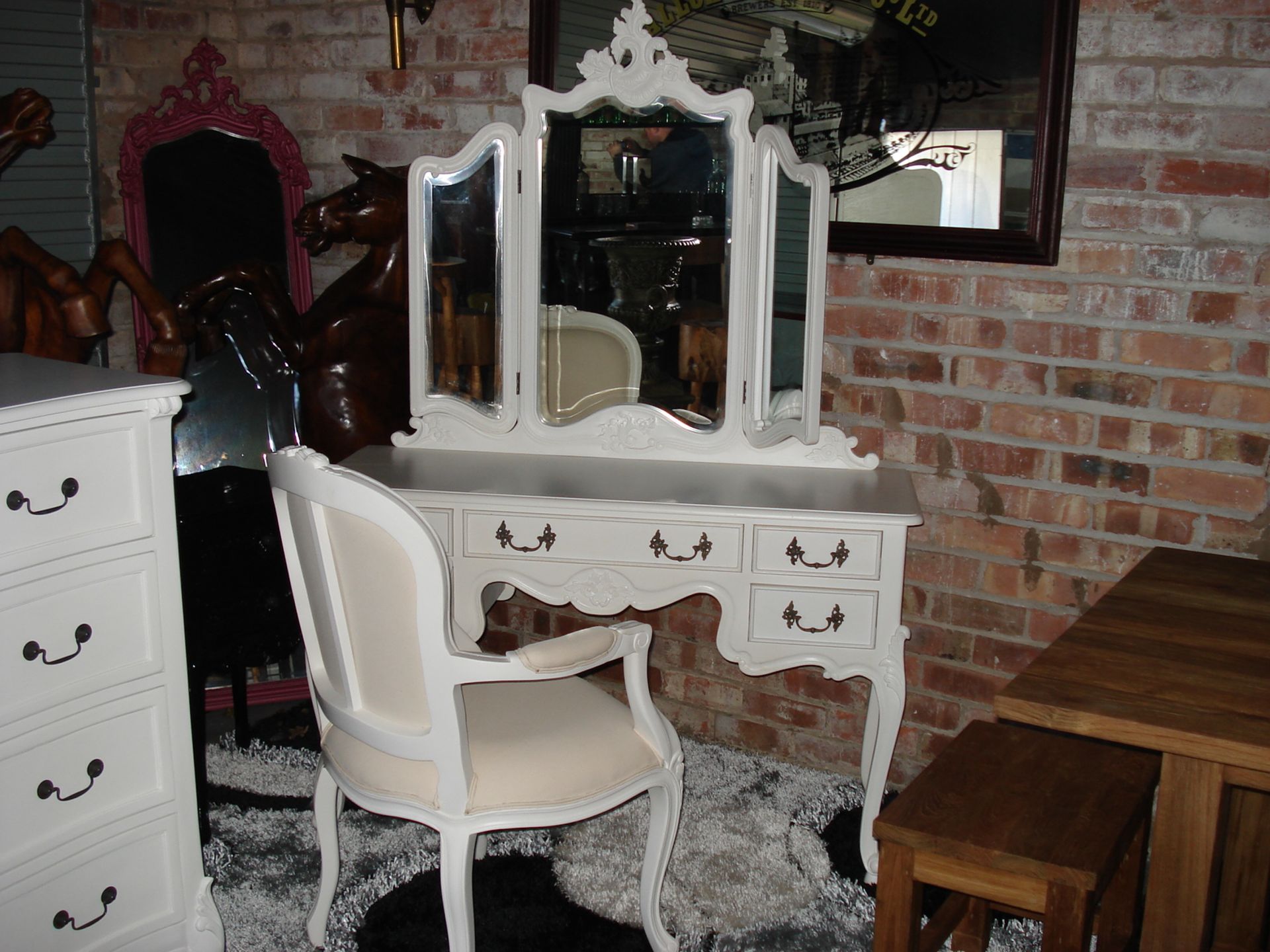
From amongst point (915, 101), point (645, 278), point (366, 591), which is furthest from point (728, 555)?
point (915, 101)

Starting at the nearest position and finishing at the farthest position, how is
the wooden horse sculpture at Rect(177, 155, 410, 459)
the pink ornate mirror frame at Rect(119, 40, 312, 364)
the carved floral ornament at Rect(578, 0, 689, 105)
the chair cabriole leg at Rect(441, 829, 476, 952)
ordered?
1. the chair cabriole leg at Rect(441, 829, 476, 952)
2. the carved floral ornament at Rect(578, 0, 689, 105)
3. the wooden horse sculpture at Rect(177, 155, 410, 459)
4. the pink ornate mirror frame at Rect(119, 40, 312, 364)

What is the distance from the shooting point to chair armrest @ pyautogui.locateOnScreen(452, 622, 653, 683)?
5.77 feet

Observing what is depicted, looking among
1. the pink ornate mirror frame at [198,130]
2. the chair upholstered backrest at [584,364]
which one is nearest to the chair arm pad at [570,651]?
the chair upholstered backrest at [584,364]

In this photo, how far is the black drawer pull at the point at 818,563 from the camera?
216cm

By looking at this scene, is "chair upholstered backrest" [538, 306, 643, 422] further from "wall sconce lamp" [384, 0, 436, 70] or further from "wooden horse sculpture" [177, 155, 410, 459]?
"wall sconce lamp" [384, 0, 436, 70]

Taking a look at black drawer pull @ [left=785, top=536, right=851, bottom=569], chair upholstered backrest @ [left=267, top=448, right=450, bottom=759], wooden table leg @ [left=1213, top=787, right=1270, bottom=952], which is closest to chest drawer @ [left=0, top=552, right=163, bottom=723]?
chair upholstered backrest @ [left=267, top=448, right=450, bottom=759]

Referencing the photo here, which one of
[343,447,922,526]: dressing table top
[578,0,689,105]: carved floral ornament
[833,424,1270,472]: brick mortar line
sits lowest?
[343,447,922,526]: dressing table top

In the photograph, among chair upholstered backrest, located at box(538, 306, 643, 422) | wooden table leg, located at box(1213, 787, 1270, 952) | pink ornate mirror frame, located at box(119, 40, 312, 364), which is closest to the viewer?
wooden table leg, located at box(1213, 787, 1270, 952)

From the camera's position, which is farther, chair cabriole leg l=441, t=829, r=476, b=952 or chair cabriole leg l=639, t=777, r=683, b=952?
chair cabriole leg l=639, t=777, r=683, b=952

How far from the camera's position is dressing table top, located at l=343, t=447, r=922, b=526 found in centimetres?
218

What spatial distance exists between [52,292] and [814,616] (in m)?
1.63

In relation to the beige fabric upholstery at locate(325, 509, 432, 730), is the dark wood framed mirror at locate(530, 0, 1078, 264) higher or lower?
higher

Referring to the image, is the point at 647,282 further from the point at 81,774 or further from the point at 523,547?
the point at 81,774

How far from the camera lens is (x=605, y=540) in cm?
223
